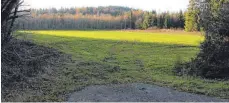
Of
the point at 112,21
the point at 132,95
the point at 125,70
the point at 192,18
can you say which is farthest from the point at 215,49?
the point at 112,21

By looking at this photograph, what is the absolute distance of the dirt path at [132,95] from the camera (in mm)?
17547

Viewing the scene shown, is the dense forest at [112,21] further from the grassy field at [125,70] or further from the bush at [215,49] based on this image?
the bush at [215,49]

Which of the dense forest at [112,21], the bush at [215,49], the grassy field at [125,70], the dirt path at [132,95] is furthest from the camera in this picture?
the dense forest at [112,21]

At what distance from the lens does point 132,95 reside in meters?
18.6

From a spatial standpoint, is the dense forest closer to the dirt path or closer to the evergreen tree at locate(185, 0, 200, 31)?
the evergreen tree at locate(185, 0, 200, 31)

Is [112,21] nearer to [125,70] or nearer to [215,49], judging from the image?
[125,70]

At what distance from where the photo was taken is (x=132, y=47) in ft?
146

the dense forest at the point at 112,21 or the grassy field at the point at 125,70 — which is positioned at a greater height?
the grassy field at the point at 125,70

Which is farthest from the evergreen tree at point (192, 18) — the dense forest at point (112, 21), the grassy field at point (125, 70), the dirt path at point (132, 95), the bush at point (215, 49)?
the dirt path at point (132, 95)

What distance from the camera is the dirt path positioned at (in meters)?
17.5

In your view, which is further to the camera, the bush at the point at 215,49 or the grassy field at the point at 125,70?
the bush at the point at 215,49

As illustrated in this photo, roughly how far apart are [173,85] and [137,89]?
2.56 metres

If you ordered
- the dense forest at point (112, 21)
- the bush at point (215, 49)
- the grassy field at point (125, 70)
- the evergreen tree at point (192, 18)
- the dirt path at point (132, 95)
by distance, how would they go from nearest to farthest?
1. the dirt path at point (132, 95)
2. the grassy field at point (125, 70)
3. the bush at point (215, 49)
4. the evergreen tree at point (192, 18)
5. the dense forest at point (112, 21)

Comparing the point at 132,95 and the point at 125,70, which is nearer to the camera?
the point at 132,95
